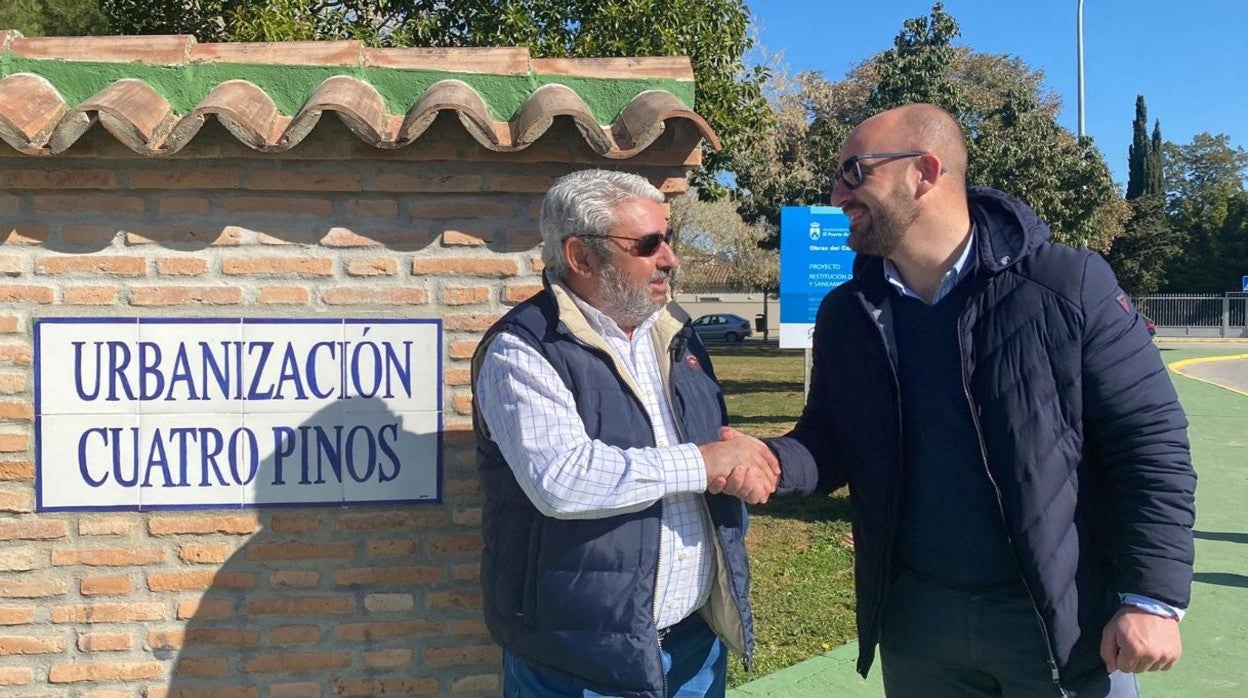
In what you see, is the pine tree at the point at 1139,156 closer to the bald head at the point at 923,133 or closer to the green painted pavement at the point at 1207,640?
the green painted pavement at the point at 1207,640

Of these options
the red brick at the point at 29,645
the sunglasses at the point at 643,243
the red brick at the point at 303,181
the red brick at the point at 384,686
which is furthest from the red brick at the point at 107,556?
the sunglasses at the point at 643,243

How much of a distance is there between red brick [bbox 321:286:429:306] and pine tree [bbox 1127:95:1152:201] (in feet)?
170

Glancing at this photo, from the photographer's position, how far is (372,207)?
2.85 m

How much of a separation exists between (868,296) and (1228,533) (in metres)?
5.92

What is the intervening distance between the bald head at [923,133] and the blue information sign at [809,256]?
6.02 metres

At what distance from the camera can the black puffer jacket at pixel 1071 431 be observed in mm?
1950

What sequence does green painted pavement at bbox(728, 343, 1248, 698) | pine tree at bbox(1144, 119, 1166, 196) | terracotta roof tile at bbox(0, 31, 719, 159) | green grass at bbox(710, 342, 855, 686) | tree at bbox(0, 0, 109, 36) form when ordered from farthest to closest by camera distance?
pine tree at bbox(1144, 119, 1166, 196), tree at bbox(0, 0, 109, 36), green grass at bbox(710, 342, 855, 686), green painted pavement at bbox(728, 343, 1248, 698), terracotta roof tile at bbox(0, 31, 719, 159)

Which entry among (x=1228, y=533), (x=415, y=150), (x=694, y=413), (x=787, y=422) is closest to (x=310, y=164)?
(x=415, y=150)

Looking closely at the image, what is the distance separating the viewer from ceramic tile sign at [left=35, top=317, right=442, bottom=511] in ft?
9.04

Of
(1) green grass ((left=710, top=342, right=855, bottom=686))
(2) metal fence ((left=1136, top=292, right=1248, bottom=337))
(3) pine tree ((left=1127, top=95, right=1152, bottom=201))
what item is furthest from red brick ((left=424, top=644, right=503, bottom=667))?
(3) pine tree ((left=1127, top=95, right=1152, bottom=201))

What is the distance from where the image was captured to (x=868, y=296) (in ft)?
7.49

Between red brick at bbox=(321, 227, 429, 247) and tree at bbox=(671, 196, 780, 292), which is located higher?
tree at bbox=(671, 196, 780, 292)

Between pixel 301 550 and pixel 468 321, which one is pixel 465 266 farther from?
pixel 301 550

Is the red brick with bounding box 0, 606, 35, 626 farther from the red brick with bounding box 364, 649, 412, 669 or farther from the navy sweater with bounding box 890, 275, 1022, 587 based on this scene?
the navy sweater with bounding box 890, 275, 1022, 587
